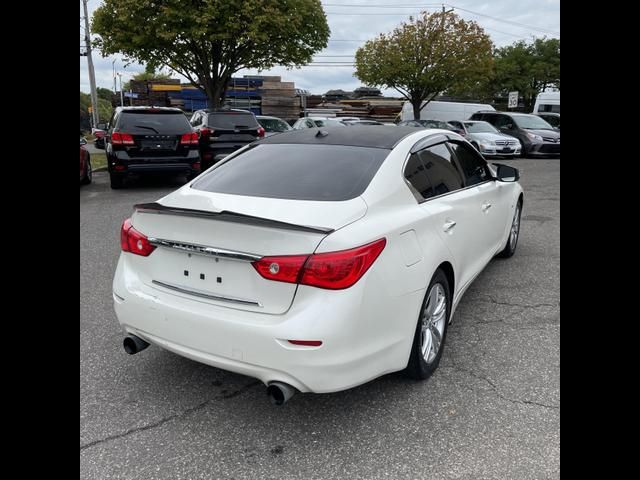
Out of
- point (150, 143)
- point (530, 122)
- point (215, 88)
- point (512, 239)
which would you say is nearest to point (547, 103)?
point (530, 122)

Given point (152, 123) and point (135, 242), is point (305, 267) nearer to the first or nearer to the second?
point (135, 242)

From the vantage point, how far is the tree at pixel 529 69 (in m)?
40.7

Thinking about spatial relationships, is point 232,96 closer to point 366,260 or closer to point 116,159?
point 116,159

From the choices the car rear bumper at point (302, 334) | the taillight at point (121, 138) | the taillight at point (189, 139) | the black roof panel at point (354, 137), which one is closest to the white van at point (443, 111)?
the taillight at point (189, 139)

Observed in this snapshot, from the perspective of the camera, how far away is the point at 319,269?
2328mm

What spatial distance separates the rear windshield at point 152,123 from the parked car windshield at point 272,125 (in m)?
5.03

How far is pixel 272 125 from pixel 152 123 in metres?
5.89

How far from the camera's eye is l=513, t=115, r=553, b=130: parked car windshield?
19420 millimetres

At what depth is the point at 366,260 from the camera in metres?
2.42

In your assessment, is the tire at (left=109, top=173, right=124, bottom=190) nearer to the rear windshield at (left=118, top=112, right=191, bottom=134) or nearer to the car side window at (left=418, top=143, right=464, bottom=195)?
the rear windshield at (left=118, top=112, right=191, bottom=134)

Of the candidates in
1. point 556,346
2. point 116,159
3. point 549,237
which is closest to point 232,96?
point 116,159

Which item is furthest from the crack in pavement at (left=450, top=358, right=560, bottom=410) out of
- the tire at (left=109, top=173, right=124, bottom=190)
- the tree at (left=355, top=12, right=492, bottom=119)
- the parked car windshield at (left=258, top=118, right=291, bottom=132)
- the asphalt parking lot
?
the tree at (left=355, top=12, right=492, bottom=119)

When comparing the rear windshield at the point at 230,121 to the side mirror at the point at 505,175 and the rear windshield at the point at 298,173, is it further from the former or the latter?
the rear windshield at the point at 298,173
